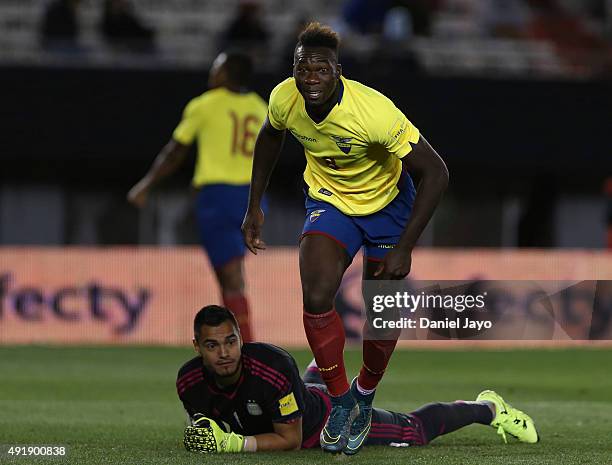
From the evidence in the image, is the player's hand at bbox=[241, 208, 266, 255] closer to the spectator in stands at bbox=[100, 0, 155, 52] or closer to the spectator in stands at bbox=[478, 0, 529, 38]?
the spectator in stands at bbox=[100, 0, 155, 52]

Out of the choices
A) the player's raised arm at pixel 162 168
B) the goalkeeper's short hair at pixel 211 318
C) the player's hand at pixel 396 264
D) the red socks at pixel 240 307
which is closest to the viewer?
the player's hand at pixel 396 264

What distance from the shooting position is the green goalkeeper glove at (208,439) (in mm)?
6570

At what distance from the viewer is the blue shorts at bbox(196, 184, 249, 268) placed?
35.0 feet

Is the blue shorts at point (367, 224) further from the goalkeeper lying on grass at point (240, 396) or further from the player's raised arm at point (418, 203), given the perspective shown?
the goalkeeper lying on grass at point (240, 396)

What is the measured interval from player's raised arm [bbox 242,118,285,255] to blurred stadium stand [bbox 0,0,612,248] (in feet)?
33.8

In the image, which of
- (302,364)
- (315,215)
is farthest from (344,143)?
(302,364)

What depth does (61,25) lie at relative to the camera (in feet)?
55.2

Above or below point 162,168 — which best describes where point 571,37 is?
Answer: above

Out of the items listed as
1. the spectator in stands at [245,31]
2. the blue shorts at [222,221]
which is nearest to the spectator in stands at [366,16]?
the spectator in stands at [245,31]

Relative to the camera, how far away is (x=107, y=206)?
20016 millimetres

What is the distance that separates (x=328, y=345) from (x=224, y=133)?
4503 mm

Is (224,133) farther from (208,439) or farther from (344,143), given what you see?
(208,439)

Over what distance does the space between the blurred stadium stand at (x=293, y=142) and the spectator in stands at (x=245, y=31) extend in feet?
0.72

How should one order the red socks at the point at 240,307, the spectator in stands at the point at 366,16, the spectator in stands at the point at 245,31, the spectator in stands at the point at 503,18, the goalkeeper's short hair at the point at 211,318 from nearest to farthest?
the goalkeeper's short hair at the point at 211,318
the red socks at the point at 240,307
the spectator in stands at the point at 245,31
the spectator in stands at the point at 366,16
the spectator in stands at the point at 503,18
